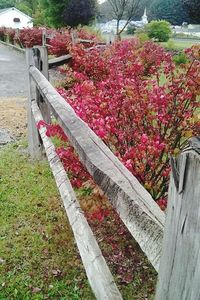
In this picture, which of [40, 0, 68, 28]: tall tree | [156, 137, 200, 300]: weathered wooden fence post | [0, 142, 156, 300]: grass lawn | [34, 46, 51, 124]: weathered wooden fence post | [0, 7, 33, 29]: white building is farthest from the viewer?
[0, 7, 33, 29]: white building

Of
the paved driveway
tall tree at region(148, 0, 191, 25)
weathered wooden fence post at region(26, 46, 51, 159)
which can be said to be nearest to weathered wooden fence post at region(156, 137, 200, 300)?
weathered wooden fence post at region(26, 46, 51, 159)

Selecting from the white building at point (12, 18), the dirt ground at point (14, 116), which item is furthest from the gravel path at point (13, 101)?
the white building at point (12, 18)

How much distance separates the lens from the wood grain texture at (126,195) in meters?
1.11

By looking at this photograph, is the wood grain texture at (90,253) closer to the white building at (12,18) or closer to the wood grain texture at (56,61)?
the wood grain texture at (56,61)

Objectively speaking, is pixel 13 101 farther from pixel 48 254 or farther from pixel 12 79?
pixel 48 254

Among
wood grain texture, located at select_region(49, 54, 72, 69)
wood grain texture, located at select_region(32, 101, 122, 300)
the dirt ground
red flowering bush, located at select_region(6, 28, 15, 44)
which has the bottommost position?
the dirt ground

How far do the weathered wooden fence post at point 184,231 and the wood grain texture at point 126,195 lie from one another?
0.50ft

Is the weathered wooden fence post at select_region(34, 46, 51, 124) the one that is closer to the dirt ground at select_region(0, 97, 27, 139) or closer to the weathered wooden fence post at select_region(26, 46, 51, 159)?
the weathered wooden fence post at select_region(26, 46, 51, 159)

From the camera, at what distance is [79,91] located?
3.87 meters

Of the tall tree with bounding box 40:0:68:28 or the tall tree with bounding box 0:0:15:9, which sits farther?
the tall tree with bounding box 0:0:15:9

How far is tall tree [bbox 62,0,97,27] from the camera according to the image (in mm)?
24891

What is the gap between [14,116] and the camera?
7535mm

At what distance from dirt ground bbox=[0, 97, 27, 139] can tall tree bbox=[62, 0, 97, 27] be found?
57.7 ft

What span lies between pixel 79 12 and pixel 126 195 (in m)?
25.7
